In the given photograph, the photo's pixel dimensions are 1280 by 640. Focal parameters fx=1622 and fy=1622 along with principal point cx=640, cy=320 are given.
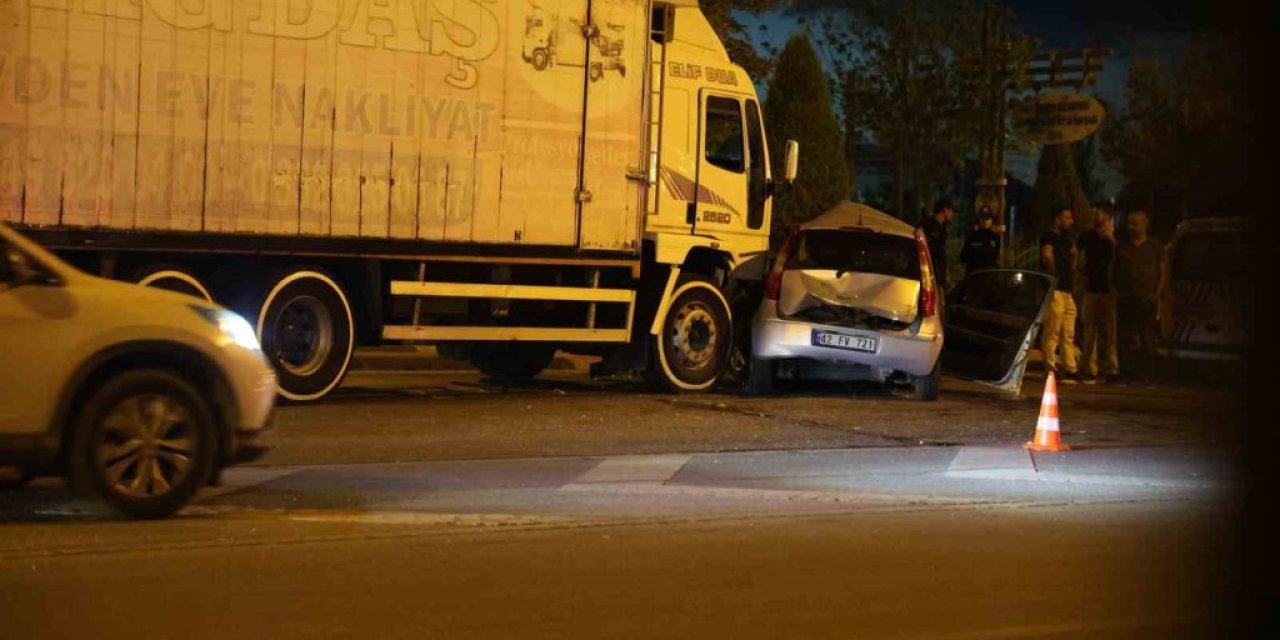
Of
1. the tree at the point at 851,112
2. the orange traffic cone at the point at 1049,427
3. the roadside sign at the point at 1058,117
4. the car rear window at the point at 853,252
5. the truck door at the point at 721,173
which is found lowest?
the orange traffic cone at the point at 1049,427

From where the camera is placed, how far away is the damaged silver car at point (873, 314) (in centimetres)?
1449

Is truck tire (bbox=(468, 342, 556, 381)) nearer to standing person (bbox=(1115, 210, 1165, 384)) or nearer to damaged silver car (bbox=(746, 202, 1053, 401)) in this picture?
damaged silver car (bbox=(746, 202, 1053, 401))

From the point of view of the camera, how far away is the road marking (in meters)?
10.3

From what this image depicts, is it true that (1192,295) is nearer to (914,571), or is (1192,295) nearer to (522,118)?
(522,118)

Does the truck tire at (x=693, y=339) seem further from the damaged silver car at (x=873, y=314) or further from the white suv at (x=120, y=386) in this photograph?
the white suv at (x=120, y=386)

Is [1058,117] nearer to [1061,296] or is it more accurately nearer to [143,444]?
[1061,296]

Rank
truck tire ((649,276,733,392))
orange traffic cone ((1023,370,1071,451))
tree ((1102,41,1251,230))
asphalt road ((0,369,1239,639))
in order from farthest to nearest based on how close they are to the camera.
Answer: tree ((1102,41,1251,230)), truck tire ((649,276,733,392)), orange traffic cone ((1023,370,1071,451)), asphalt road ((0,369,1239,639))

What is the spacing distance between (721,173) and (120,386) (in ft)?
29.0

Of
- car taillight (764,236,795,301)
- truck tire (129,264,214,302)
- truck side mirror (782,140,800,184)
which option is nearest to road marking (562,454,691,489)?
car taillight (764,236,795,301)

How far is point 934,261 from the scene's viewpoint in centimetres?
1697

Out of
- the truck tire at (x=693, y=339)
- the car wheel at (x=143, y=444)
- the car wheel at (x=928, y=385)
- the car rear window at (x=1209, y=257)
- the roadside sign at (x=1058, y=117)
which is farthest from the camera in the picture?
the roadside sign at (x=1058, y=117)

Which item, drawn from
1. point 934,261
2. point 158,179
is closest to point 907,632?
point 158,179

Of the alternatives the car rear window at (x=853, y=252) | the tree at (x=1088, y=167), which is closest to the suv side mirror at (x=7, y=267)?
the car rear window at (x=853, y=252)

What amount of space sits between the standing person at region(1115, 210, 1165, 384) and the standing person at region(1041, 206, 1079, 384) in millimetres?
568
